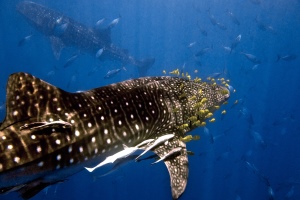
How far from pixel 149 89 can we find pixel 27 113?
5.17 ft

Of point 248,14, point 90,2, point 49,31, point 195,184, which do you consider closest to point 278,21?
point 248,14

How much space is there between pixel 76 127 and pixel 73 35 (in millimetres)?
15858

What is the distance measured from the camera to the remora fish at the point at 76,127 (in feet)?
8.70

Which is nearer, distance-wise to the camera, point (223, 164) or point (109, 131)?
point (109, 131)

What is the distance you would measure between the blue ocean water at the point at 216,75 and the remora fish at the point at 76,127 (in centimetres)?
67

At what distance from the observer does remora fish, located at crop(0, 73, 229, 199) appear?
2652 millimetres

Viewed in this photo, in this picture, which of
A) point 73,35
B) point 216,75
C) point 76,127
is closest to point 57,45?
point 73,35

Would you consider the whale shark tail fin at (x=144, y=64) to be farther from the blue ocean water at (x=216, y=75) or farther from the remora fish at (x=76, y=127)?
the remora fish at (x=76, y=127)

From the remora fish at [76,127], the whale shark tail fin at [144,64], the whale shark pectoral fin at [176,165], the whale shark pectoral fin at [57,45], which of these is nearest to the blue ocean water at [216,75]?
the remora fish at [76,127]

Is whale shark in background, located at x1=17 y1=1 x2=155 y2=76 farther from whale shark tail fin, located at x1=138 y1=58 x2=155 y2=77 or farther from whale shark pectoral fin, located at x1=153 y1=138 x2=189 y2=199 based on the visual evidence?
whale shark pectoral fin, located at x1=153 y1=138 x2=189 y2=199

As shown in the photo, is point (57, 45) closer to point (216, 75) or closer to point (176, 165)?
point (216, 75)

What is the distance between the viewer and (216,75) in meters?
12.6

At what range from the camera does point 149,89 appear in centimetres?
381

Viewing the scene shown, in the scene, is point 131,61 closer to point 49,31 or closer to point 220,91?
point 49,31
